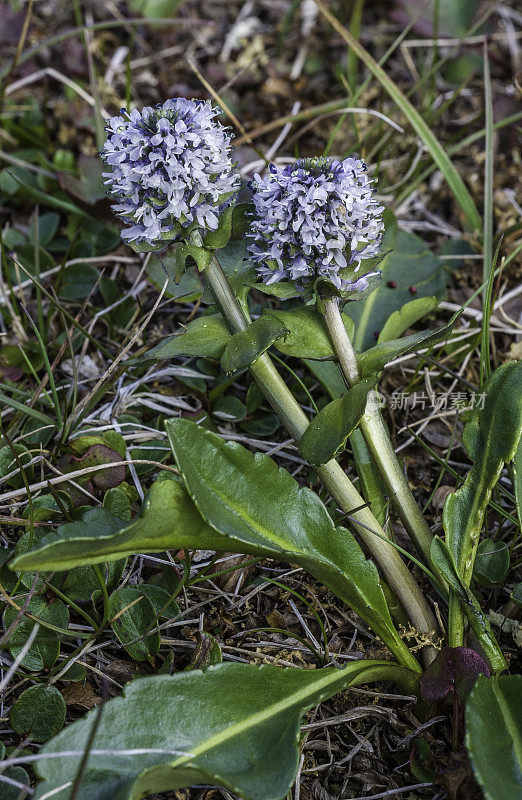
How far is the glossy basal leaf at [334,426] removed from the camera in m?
1.86

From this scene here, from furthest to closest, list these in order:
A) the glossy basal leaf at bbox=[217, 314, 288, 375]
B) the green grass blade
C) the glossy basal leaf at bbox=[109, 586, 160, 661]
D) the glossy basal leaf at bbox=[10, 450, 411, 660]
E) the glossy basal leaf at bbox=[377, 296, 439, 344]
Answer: the green grass blade
the glossy basal leaf at bbox=[377, 296, 439, 344]
the glossy basal leaf at bbox=[109, 586, 160, 661]
the glossy basal leaf at bbox=[217, 314, 288, 375]
the glossy basal leaf at bbox=[10, 450, 411, 660]

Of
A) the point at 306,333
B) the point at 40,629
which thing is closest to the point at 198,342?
the point at 306,333

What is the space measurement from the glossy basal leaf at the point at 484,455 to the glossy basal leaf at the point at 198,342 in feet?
2.60

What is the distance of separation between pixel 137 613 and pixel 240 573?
37 centimetres

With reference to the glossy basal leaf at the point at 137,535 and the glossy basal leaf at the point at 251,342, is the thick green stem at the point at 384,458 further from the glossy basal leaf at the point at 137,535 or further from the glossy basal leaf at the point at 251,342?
the glossy basal leaf at the point at 137,535

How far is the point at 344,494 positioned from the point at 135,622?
72 cm

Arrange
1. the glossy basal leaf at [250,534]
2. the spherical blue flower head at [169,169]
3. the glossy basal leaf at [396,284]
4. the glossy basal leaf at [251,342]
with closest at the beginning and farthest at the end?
the glossy basal leaf at [250,534] < the spherical blue flower head at [169,169] < the glossy basal leaf at [251,342] < the glossy basal leaf at [396,284]

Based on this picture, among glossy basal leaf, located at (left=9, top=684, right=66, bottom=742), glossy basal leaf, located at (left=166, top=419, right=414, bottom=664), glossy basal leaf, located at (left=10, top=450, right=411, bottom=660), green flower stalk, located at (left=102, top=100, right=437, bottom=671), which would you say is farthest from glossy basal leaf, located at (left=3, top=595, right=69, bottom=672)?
green flower stalk, located at (left=102, top=100, right=437, bottom=671)

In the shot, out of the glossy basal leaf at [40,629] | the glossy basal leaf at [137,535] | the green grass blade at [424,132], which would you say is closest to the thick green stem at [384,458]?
the glossy basal leaf at [137,535]

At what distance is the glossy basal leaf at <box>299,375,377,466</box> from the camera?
6.12 feet

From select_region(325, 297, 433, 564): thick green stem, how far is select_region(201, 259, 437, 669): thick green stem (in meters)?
0.08

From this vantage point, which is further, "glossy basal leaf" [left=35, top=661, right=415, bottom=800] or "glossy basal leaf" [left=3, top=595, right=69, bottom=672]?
"glossy basal leaf" [left=3, top=595, right=69, bottom=672]

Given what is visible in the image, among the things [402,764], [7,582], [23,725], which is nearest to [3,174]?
[7,582]

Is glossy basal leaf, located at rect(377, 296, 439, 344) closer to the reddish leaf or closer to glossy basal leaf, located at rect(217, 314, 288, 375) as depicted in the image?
glossy basal leaf, located at rect(217, 314, 288, 375)
